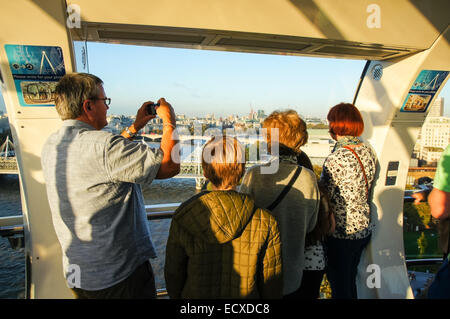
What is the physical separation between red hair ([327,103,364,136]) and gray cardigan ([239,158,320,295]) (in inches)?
22.4

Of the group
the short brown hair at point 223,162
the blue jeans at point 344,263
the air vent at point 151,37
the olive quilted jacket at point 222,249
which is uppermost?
the air vent at point 151,37

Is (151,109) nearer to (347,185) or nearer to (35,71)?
(35,71)

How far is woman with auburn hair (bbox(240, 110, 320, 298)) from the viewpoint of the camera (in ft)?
4.82

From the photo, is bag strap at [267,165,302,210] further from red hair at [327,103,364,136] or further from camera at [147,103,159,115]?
camera at [147,103,159,115]

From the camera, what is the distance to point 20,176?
6.07 feet

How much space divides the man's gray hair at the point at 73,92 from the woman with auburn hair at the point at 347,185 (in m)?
1.44

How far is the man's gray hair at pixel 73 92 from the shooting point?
1251mm

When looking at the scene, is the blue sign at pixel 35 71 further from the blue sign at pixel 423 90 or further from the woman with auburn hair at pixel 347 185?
the blue sign at pixel 423 90

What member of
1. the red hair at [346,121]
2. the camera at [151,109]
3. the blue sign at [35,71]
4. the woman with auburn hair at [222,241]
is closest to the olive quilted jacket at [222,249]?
the woman with auburn hair at [222,241]

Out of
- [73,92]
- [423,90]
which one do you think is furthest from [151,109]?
[423,90]

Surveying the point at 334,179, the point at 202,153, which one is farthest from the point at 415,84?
the point at 202,153

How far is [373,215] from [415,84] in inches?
51.0

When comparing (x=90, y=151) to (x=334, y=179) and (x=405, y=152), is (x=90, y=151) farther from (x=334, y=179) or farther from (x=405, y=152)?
(x=405, y=152)

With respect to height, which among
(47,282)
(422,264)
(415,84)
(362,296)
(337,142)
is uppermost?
(415,84)
